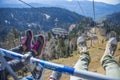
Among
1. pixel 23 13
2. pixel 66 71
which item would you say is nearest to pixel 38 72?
pixel 66 71

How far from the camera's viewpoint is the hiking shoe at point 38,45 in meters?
3.74

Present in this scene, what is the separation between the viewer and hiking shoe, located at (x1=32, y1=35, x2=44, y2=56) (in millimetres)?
3738

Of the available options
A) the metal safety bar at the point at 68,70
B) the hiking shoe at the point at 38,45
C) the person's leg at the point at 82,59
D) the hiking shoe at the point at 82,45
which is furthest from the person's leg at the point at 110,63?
the hiking shoe at the point at 38,45

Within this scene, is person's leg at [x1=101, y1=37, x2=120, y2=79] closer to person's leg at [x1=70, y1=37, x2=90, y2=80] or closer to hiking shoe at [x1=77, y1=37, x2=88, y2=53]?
person's leg at [x1=70, y1=37, x2=90, y2=80]

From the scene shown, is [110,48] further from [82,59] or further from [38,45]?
[38,45]

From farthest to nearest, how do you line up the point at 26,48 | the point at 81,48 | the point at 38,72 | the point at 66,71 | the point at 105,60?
1. the point at 26,48
2. the point at 81,48
3. the point at 105,60
4. the point at 38,72
5. the point at 66,71

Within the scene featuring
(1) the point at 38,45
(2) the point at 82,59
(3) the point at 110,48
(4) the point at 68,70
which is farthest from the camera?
(1) the point at 38,45

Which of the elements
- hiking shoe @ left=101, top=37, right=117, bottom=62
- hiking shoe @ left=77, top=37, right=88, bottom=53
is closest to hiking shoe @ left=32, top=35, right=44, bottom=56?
hiking shoe @ left=77, top=37, right=88, bottom=53

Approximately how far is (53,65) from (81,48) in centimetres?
125

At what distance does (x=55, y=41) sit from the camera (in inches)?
3009

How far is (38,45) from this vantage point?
13.0ft

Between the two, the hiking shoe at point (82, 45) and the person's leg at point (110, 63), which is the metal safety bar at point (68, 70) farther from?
the hiking shoe at point (82, 45)

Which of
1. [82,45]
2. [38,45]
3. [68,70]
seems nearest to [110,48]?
[82,45]

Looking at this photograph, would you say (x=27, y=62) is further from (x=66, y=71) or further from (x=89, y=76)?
(x=89, y=76)
